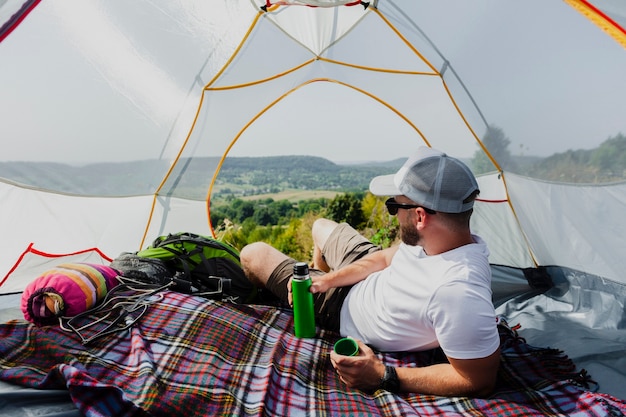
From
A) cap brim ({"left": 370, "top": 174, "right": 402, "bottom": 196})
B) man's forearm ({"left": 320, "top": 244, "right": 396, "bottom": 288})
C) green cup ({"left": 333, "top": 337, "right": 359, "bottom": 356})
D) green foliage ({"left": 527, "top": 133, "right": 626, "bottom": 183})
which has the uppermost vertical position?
green foliage ({"left": 527, "top": 133, "right": 626, "bottom": 183})

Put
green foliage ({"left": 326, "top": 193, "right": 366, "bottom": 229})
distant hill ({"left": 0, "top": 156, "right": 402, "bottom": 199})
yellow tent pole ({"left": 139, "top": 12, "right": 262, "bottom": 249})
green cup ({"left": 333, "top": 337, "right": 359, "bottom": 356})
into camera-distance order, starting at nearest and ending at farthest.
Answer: green cup ({"left": 333, "top": 337, "right": 359, "bottom": 356}) → distant hill ({"left": 0, "top": 156, "right": 402, "bottom": 199}) → yellow tent pole ({"left": 139, "top": 12, "right": 262, "bottom": 249}) → green foliage ({"left": 326, "top": 193, "right": 366, "bottom": 229})

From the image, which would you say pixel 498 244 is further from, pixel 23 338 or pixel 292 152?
pixel 23 338

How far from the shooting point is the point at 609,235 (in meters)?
2.02

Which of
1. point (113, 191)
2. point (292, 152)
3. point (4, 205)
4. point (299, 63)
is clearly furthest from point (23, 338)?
point (292, 152)

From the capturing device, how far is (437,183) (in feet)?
5.49

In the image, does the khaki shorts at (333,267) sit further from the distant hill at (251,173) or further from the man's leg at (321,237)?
the distant hill at (251,173)

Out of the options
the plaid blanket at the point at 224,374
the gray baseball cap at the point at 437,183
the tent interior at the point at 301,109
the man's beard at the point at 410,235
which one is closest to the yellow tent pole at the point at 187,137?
the tent interior at the point at 301,109

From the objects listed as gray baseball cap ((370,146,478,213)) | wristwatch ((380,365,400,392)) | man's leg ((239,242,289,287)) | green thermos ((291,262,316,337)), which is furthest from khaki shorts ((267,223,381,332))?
gray baseball cap ((370,146,478,213))

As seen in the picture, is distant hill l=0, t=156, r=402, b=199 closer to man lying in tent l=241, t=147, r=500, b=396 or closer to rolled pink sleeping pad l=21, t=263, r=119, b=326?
rolled pink sleeping pad l=21, t=263, r=119, b=326

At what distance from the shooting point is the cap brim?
5.94 ft

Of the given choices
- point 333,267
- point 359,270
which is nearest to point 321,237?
point 333,267

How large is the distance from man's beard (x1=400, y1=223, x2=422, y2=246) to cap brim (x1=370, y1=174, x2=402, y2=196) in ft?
0.43

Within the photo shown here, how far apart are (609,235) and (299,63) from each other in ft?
7.39

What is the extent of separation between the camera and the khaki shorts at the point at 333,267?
2199 millimetres
